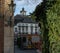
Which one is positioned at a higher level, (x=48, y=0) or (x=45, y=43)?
(x=48, y=0)

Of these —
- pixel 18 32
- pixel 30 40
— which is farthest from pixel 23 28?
pixel 30 40

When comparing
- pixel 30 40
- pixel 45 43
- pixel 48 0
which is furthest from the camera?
pixel 30 40

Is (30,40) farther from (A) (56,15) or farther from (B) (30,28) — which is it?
(A) (56,15)

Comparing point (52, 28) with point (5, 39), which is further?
point (5, 39)

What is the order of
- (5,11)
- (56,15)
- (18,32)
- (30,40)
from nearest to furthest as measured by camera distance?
1. (56,15)
2. (5,11)
3. (30,40)
4. (18,32)

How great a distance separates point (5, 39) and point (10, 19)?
1136 millimetres

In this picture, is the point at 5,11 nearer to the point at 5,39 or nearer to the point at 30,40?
the point at 5,39

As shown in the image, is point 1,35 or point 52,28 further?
point 1,35

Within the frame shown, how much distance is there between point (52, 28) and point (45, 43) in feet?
4.54

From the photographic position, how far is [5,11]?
16203 mm

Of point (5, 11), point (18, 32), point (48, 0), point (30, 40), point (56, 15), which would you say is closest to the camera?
point (56, 15)

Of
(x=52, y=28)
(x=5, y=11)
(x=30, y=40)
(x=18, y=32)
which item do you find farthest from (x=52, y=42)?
(x=18, y=32)

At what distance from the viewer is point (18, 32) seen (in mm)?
50656

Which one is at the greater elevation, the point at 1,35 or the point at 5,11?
the point at 5,11
